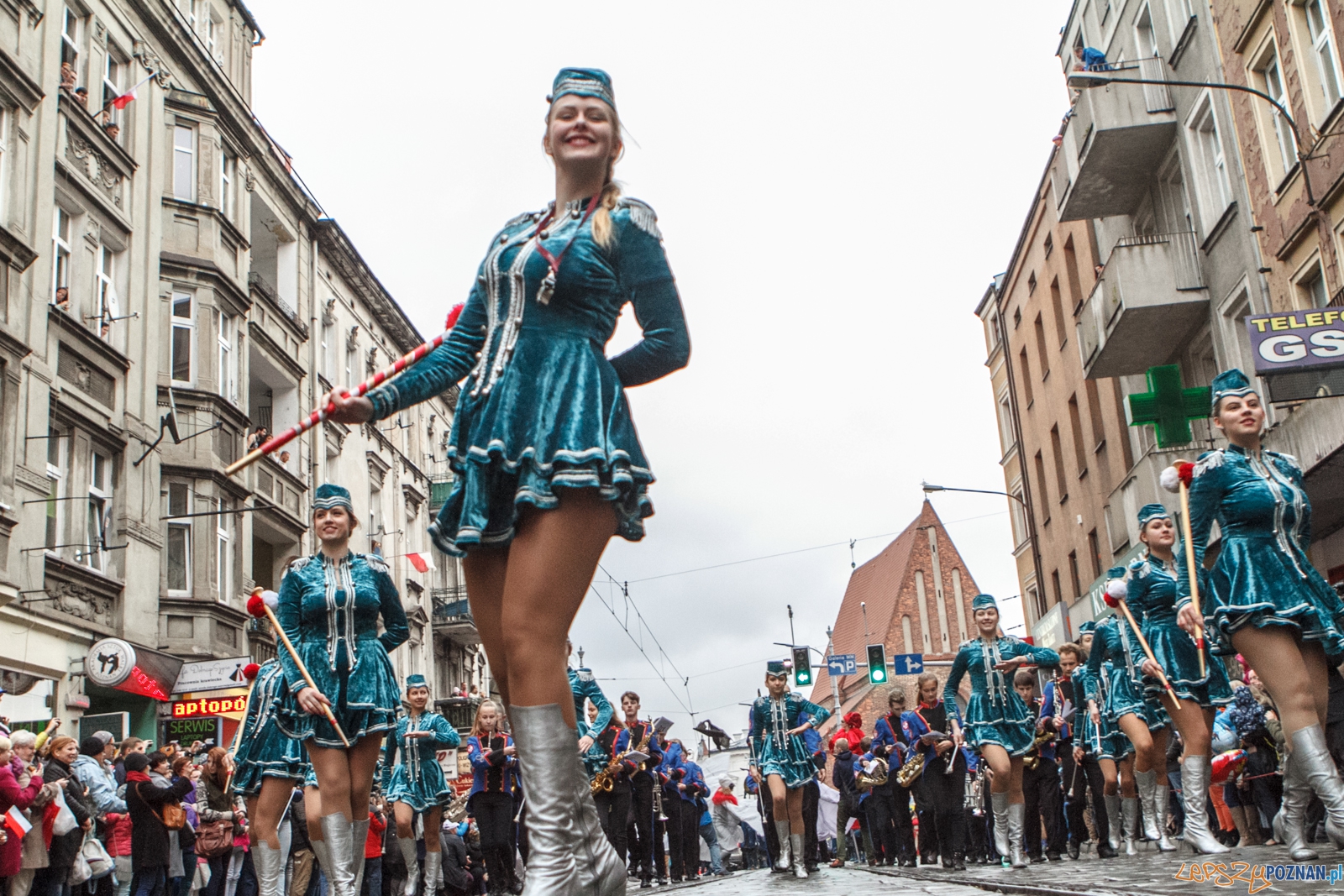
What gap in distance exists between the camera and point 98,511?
23422 mm

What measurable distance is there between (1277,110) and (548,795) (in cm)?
2042

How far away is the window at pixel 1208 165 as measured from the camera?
79.9ft

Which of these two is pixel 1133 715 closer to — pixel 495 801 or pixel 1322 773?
pixel 1322 773

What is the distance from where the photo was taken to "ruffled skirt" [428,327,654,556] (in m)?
3.64

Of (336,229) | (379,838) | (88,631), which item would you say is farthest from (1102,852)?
(336,229)

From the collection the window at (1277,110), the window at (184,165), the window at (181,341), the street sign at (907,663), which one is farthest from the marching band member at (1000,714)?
the street sign at (907,663)

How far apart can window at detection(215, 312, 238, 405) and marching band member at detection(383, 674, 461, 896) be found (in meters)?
16.1

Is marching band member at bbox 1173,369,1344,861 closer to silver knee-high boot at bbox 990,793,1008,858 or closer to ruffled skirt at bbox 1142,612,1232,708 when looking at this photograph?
ruffled skirt at bbox 1142,612,1232,708

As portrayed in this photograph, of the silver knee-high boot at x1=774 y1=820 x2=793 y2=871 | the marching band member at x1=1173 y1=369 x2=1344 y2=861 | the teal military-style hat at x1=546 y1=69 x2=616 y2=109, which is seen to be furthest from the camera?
the silver knee-high boot at x1=774 y1=820 x2=793 y2=871

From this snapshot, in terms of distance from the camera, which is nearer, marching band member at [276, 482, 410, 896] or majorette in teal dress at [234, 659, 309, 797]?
marching band member at [276, 482, 410, 896]

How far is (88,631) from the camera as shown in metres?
22.2

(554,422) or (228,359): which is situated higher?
(228,359)

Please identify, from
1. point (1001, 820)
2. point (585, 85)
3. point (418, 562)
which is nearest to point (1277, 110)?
point (1001, 820)

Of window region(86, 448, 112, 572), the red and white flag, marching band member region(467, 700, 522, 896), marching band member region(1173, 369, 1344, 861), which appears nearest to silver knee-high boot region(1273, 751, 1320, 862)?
marching band member region(1173, 369, 1344, 861)
